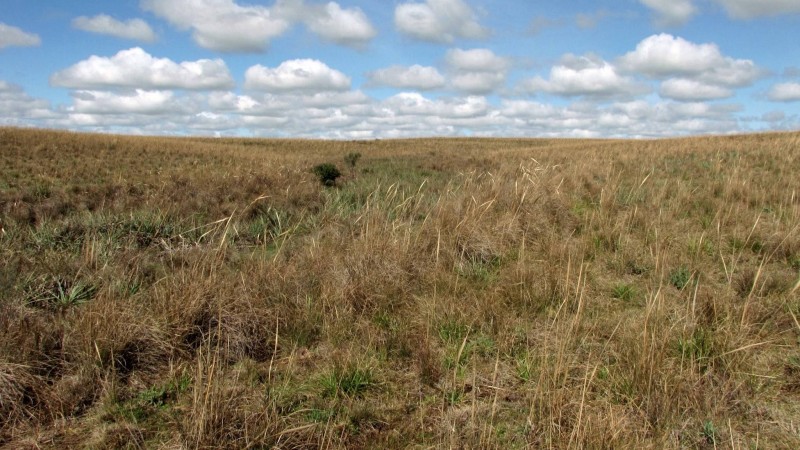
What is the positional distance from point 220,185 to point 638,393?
1088 cm

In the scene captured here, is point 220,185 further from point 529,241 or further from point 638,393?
point 638,393

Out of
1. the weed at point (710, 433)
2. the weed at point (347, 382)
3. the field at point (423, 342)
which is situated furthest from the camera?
the weed at point (347, 382)

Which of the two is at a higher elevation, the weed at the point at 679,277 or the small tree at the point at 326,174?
the small tree at the point at 326,174

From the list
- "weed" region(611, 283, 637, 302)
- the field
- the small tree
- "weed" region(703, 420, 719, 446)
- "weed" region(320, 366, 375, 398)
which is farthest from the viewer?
the small tree

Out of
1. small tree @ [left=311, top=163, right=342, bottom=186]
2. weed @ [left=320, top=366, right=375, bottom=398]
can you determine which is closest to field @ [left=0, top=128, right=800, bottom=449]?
weed @ [left=320, top=366, right=375, bottom=398]

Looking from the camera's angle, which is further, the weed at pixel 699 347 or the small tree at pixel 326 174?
the small tree at pixel 326 174

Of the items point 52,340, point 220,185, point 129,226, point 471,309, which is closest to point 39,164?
point 220,185

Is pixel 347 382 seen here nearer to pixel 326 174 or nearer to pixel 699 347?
pixel 699 347

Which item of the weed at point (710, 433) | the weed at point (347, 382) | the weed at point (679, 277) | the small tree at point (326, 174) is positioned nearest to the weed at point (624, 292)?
the weed at point (679, 277)

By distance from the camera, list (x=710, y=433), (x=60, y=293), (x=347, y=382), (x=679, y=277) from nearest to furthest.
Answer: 1. (x=710, y=433)
2. (x=347, y=382)
3. (x=60, y=293)
4. (x=679, y=277)

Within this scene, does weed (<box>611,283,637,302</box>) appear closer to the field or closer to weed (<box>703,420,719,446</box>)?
the field

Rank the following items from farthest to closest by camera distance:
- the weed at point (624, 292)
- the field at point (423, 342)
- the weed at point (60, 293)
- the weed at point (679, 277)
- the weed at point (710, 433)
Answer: the weed at point (679, 277) < the weed at point (624, 292) < the weed at point (60, 293) < the field at point (423, 342) < the weed at point (710, 433)

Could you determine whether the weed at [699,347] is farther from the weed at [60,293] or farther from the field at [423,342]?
the weed at [60,293]

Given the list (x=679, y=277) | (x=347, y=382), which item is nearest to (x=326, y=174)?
(x=679, y=277)
